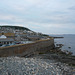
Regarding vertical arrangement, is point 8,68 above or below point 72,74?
above

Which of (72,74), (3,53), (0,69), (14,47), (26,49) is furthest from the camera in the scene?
(26,49)

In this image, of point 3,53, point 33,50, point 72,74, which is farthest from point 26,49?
point 72,74

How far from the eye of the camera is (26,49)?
2341 centimetres

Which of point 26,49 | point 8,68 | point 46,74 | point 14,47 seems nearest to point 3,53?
point 14,47

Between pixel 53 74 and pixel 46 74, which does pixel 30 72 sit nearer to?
pixel 46 74

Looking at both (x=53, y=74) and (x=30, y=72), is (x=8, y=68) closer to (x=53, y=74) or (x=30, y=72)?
(x=30, y=72)

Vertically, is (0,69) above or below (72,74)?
above

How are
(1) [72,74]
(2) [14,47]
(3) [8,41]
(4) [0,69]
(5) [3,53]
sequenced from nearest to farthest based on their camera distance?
(4) [0,69]
(1) [72,74]
(5) [3,53]
(2) [14,47]
(3) [8,41]

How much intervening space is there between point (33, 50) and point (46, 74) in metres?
16.4

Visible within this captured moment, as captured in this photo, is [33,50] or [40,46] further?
[40,46]

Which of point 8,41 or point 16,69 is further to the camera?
point 8,41

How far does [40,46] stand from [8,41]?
7272 millimetres

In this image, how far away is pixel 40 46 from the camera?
3011cm

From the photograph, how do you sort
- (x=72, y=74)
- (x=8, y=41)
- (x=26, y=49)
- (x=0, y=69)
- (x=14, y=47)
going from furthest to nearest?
(x=8, y=41)
(x=26, y=49)
(x=14, y=47)
(x=72, y=74)
(x=0, y=69)
